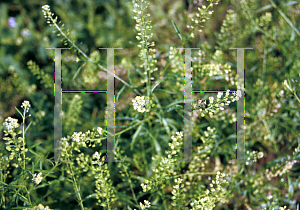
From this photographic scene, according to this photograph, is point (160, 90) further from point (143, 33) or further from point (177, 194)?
point (177, 194)

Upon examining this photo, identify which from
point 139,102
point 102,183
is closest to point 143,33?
point 139,102

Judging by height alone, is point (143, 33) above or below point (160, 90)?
above

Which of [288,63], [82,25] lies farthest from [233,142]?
[82,25]

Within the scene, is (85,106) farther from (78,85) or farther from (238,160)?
(238,160)

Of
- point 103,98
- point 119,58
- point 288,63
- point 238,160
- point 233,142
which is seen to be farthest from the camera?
point 119,58

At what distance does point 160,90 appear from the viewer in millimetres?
1365

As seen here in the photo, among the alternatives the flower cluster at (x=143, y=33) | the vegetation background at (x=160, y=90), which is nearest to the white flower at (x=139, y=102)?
the flower cluster at (x=143, y=33)

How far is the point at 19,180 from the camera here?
1271 mm

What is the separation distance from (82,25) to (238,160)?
190cm

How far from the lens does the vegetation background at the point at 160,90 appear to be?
1519 millimetres

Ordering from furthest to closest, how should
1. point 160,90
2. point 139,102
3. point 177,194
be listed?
point 160,90 → point 177,194 → point 139,102

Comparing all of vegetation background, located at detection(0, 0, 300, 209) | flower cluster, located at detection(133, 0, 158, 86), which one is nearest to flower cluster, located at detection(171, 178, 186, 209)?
vegetation background, located at detection(0, 0, 300, 209)

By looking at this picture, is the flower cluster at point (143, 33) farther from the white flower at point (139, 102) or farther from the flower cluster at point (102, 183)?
the flower cluster at point (102, 183)

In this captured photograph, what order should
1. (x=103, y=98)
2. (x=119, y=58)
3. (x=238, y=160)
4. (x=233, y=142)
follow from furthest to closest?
(x=119, y=58) → (x=103, y=98) → (x=233, y=142) → (x=238, y=160)
